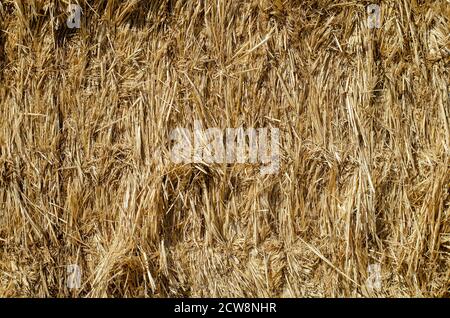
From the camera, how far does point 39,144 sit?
1590 mm

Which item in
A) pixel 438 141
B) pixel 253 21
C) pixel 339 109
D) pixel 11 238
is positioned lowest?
pixel 11 238

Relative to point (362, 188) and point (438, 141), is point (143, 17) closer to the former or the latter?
point (362, 188)

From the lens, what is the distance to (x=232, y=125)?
61.7 inches

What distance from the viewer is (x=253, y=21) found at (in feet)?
5.24

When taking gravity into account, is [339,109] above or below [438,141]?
above

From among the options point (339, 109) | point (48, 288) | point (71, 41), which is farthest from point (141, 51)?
point (48, 288)

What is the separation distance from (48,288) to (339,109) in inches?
53.1

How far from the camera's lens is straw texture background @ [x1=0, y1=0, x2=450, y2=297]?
155 cm

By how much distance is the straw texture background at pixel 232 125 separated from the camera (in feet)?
5.10
